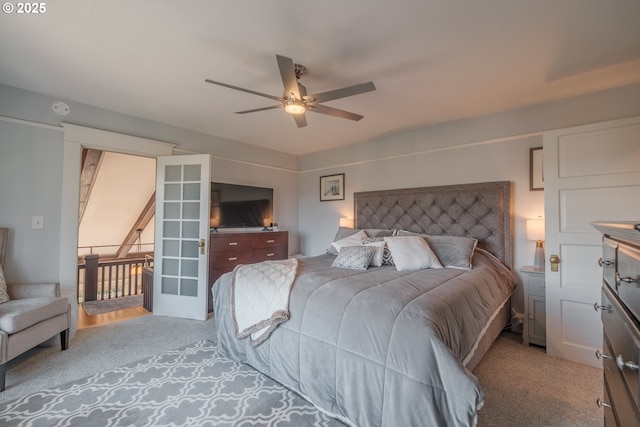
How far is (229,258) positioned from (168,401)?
2193 mm

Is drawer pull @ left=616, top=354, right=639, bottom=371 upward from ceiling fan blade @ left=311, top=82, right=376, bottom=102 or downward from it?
downward

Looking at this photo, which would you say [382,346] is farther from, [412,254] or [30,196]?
[30,196]

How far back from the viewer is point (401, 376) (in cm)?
144

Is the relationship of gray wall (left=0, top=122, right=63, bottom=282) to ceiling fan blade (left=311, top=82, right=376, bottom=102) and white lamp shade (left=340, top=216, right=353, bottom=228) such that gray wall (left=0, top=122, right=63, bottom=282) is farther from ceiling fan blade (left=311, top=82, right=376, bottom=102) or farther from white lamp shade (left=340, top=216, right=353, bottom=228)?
white lamp shade (left=340, top=216, right=353, bottom=228)

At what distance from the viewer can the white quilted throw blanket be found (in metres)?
2.10

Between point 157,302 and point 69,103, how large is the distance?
2.59 m

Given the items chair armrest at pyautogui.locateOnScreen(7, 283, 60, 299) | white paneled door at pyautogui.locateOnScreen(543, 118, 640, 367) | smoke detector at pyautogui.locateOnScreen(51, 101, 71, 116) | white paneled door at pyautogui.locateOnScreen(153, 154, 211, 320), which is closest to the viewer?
white paneled door at pyautogui.locateOnScreen(543, 118, 640, 367)

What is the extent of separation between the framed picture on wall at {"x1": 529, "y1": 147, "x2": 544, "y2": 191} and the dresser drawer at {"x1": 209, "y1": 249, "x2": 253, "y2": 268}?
3.74m

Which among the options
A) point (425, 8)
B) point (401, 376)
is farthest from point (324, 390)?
point (425, 8)

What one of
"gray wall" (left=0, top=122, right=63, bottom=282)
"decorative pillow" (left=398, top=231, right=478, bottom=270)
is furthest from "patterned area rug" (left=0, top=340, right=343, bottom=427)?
"decorative pillow" (left=398, top=231, right=478, bottom=270)

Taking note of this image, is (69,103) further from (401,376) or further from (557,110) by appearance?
(557,110)

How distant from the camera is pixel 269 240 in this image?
4.47 m

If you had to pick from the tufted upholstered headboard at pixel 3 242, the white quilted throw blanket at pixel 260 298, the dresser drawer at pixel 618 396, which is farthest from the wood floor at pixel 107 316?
the dresser drawer at pixel 618 396

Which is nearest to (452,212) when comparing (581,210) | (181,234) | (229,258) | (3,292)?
(581,210)
